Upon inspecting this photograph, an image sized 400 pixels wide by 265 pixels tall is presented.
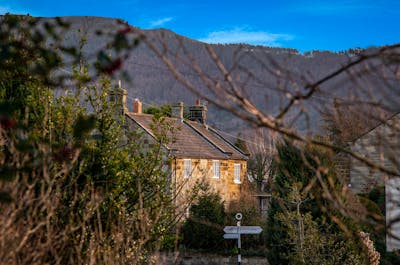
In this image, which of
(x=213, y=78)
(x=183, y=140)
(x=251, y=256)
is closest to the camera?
(x=213, y=78)

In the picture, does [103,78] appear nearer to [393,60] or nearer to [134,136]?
[134,136]

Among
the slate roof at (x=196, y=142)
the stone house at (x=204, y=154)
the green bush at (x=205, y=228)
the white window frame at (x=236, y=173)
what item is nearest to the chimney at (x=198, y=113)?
the stone house at (x=204, y=154)

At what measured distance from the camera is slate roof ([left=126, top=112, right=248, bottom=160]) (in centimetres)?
3250

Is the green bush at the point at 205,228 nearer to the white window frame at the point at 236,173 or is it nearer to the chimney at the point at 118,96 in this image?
the chimney at the point at 118,96

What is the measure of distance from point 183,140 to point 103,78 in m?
22.0

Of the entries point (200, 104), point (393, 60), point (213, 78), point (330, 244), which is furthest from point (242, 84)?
point (200, 104)

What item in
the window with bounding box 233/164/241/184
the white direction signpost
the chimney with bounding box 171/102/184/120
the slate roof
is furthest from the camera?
the window with bounding box 233/164/241/184

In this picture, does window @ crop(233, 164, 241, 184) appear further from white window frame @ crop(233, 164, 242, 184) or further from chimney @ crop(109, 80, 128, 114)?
chimney @ crop(109, 80, 128, 114)

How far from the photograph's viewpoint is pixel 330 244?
17.7 m

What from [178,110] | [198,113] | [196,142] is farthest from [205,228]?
[198,113]

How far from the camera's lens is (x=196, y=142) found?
114 ft

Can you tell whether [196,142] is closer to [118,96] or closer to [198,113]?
[198,113]

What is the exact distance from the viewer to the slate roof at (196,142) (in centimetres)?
3250

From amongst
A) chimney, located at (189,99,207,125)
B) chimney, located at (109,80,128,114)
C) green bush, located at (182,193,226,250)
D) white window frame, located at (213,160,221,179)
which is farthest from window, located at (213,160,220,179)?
chimney, located at (109,80,128,114)
